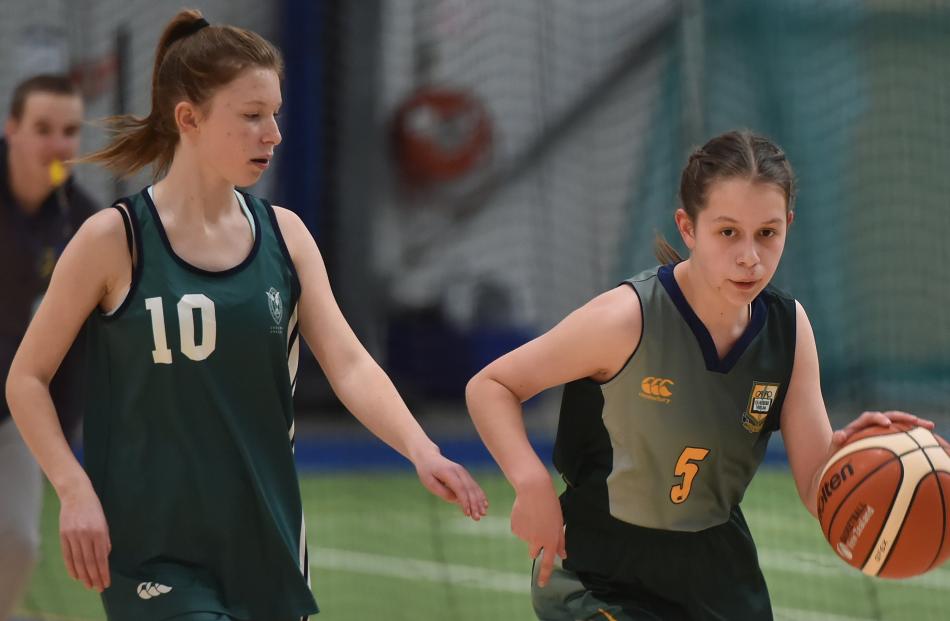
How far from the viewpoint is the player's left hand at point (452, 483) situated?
3186 mm

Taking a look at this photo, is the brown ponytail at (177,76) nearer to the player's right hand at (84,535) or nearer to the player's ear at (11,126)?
the player's right hand at (84,535)

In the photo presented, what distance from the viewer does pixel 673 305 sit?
343 centimetres

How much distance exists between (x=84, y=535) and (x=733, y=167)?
1616mm

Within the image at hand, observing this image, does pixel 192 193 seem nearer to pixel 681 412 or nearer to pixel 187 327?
pixel 187 327

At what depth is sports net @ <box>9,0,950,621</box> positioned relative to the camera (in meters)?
11.9

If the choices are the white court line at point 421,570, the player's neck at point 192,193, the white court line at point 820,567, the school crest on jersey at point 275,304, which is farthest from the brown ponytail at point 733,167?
the white court line at point 820,567

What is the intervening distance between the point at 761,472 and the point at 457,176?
4363 millimetres

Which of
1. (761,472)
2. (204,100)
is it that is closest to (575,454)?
(204,100)

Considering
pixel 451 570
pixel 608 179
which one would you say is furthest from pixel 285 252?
pixel 608 179

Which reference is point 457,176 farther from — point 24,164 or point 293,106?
point 24,164

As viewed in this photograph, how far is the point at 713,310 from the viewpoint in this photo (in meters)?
3.44

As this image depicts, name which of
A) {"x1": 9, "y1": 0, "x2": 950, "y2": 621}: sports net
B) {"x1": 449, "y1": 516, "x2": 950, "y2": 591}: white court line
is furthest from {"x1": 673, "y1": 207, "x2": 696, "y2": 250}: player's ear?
{"x1": 9, "y1": 0, "x2": 950, "y2": 621}: sports net

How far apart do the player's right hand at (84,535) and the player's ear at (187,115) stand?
33.1 inches

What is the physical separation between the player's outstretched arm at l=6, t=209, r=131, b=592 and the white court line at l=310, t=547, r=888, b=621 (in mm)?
4130
